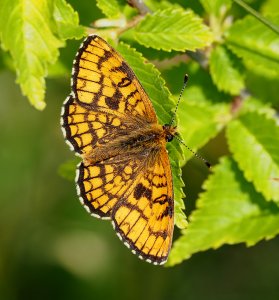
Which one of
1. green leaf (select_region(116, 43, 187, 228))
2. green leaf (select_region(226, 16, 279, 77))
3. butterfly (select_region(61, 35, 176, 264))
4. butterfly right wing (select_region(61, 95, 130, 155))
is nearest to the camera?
green leaf (select_region(116, 43, 187, 228))

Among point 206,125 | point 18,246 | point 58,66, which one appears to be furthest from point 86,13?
point 18,246

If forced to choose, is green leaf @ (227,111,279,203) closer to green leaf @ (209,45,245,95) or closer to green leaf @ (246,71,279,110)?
green leaf @ (209,45,245,95)

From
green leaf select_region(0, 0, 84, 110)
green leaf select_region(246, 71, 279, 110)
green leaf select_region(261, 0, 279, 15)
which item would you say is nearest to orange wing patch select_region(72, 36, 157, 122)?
green leaf select_region(0, 0, 84, 110)

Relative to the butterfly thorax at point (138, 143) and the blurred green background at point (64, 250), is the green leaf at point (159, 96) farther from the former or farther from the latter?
the blurred green background at point (64, 250)

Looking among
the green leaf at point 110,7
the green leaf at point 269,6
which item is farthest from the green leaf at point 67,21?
the green leaf at point 269,6

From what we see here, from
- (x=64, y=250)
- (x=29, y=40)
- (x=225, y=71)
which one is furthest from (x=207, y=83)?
(x=64, y=250)

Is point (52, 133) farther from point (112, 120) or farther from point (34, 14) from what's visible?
point (34, 14)

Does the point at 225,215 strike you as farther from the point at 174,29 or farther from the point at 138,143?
the point at 174,29
